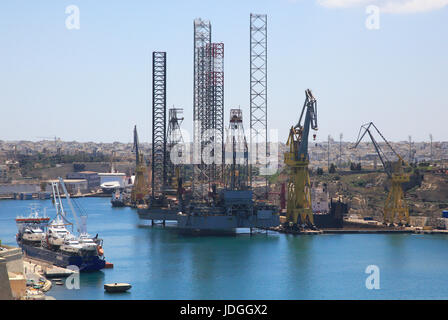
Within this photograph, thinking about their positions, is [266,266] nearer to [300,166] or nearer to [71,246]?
[71,246]

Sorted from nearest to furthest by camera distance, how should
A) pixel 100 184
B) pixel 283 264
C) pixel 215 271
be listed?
pixel 215 271, pixel 283 264, pixel 100 184

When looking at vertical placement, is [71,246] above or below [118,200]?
above

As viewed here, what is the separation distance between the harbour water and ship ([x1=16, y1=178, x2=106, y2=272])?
0.98 m

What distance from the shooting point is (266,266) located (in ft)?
128

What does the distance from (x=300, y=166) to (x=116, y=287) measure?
1005 inches

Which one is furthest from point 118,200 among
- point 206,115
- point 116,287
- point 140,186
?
point 116,287

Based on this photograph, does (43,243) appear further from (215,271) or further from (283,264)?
(283,264)

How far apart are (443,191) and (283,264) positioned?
113 ft

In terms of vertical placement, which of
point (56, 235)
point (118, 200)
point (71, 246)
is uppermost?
point (56, 235)

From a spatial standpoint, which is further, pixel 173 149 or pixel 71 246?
pixel 173 149

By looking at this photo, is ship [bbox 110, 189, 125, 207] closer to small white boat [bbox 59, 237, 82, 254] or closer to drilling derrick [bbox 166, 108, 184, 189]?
drilling derrick [bbox 166, 108, 184, 189]

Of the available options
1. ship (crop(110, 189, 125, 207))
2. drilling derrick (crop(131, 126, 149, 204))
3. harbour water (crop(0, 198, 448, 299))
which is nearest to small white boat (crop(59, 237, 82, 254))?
harbour water (crop(0, 198, 448, 299))

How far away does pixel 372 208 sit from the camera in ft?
224
